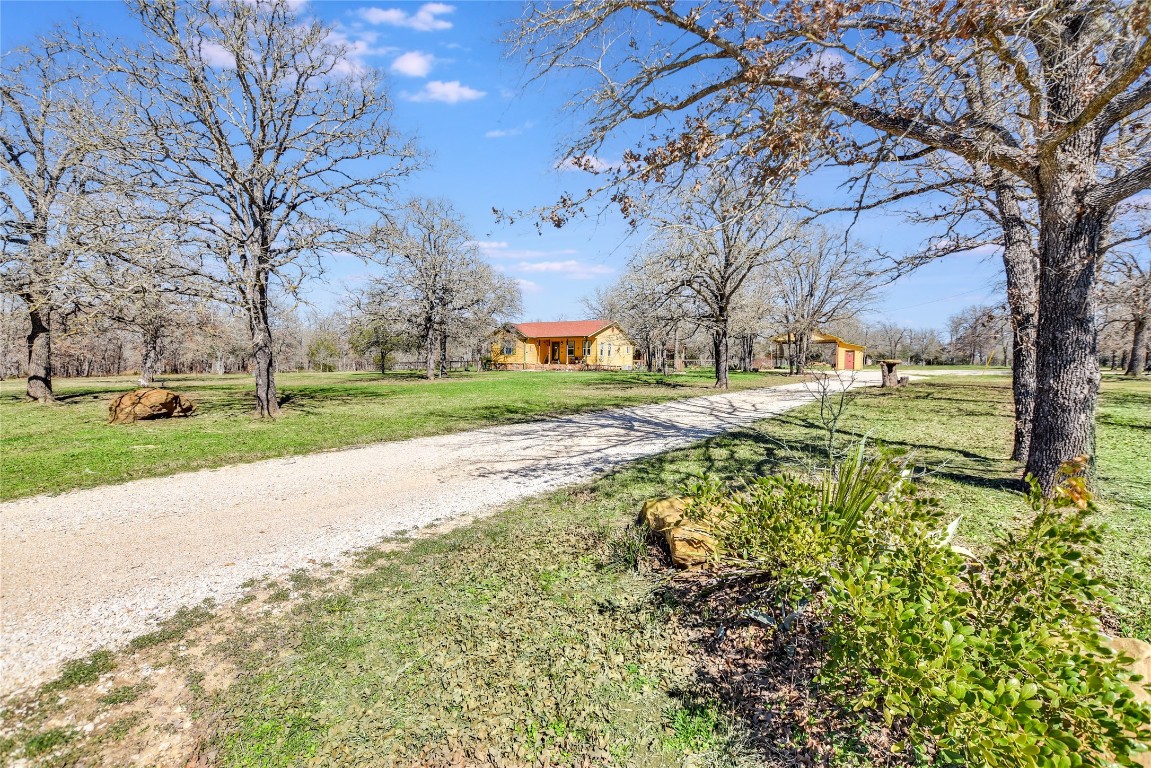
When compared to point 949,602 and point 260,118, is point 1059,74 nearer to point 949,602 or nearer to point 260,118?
point 949,602

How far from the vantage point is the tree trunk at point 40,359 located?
13.8m

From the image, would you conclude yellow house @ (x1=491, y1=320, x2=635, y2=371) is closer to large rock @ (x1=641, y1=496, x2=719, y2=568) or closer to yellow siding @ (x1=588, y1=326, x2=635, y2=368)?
yellow siding @ (x1=588, y1=326, x2=635, y2=368)

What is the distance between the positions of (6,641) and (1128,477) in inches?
417

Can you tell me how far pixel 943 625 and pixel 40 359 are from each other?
73.8 feet

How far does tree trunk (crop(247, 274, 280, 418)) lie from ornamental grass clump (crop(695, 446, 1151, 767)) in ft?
39.9

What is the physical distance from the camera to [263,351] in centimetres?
1148

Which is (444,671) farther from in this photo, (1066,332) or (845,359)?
(845,359)

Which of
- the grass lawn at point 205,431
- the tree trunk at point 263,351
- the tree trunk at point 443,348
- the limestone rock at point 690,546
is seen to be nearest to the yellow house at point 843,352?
the tree trunk at point 443,348

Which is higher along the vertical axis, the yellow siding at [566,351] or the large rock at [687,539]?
the yellow siding at [566,351]

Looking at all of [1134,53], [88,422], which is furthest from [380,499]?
[88,422]

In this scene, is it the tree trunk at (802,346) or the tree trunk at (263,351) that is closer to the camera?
the tree trunk at (263,351)

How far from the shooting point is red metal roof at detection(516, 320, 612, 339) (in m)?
44.3

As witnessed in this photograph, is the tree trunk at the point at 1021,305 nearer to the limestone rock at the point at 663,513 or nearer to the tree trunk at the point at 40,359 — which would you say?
the limestone rock at the point at 663,513

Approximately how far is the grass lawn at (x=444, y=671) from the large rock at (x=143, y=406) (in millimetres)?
10391
